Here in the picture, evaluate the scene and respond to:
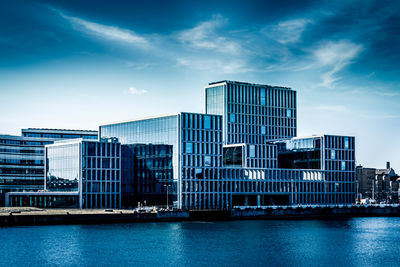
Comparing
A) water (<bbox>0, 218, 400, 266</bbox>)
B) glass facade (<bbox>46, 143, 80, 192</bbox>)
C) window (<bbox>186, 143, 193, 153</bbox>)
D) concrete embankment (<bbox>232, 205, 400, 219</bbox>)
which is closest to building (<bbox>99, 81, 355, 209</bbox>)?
window (<bbox>186, 143, 193, 153</bbox>)

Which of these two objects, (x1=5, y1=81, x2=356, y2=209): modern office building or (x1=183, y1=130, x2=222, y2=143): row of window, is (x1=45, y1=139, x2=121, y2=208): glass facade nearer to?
(x1=5, y1=81, x2=356, y2=209): modern office building

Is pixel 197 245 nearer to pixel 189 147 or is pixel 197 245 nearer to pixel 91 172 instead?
pixel 91 172

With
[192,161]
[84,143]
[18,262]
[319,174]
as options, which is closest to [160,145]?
[192,161]

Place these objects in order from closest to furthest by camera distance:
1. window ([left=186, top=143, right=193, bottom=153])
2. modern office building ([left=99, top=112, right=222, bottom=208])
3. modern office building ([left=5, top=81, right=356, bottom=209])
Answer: modern office building ([left=5, top=81, right=356, bottom=209]), modern office building ([left=99, top=112, right=222, bottom=208]), window ([left=186, top=143, right=193, bottom=153])

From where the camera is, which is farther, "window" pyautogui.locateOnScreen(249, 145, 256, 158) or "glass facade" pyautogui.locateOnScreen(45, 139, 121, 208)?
"window" pyautogui.locateOnScreen(249, 145, 256, 158)

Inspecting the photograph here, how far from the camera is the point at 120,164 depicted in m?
173

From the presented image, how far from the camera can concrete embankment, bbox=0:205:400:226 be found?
132 meters

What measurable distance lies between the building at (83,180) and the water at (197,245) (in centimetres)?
3114

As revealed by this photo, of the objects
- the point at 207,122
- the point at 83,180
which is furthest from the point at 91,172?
the point at 207,122

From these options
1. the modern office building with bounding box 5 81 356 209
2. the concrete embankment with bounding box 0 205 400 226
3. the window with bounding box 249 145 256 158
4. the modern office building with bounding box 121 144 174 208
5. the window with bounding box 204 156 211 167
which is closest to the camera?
the concrete embankment with bounding box 0 205 400 226

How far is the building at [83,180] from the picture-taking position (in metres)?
165

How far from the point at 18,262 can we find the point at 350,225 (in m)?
86.4

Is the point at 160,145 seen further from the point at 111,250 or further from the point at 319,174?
the point at 111,250

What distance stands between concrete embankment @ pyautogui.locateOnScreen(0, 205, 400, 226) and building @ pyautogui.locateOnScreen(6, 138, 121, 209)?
10.8m
